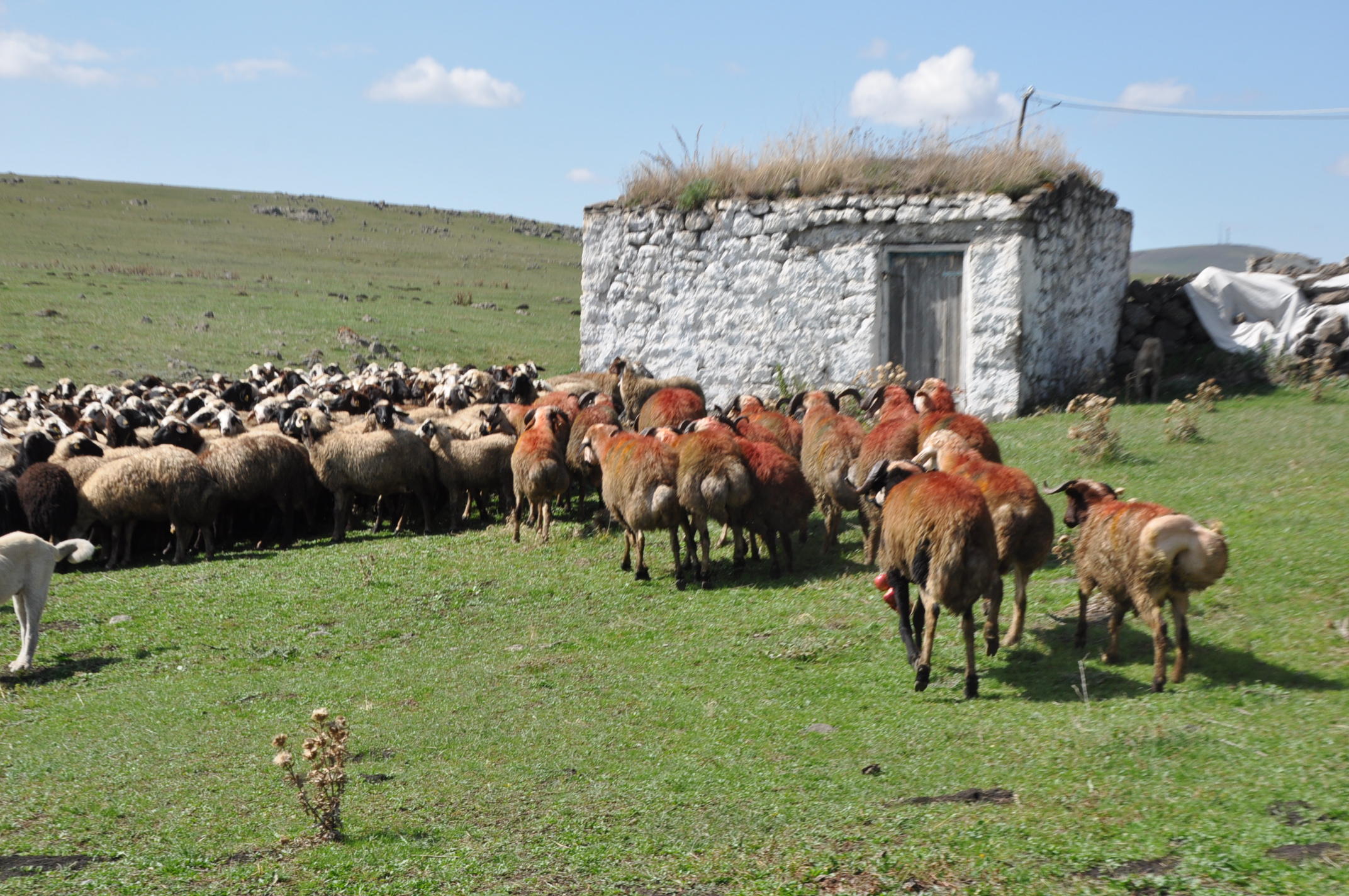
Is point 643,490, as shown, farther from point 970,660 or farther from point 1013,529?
point 970,660

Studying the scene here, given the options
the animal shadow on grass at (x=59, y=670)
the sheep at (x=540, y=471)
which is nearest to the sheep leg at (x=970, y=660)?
the sheep at (x=540, y=471)

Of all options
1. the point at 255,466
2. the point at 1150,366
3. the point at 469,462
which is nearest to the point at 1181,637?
the point at 469,462

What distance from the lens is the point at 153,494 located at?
12.5 metres

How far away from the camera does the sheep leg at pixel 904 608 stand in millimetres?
7609

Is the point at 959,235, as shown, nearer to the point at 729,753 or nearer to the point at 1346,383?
the point at 1346,383

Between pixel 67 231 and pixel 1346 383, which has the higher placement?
pixel 67 231

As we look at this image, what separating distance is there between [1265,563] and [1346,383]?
412 inches

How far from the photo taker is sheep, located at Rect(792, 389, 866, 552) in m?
10.7

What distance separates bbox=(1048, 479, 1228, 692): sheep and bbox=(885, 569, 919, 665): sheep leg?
1.23 metres

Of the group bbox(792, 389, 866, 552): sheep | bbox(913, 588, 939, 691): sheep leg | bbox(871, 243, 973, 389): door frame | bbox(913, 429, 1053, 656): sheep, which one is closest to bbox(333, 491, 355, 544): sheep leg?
bbox(792, 389, 866, 552): sheep

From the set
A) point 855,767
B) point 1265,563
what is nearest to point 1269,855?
point 855,767

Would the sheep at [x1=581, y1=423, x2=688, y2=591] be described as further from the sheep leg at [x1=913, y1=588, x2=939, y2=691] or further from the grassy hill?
the grassy hill

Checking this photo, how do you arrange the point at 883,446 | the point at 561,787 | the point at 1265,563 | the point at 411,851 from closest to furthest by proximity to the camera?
1. the point at 411,851
2. the point at 561,787
3. the point at 1265,563
4. the point at 883,446

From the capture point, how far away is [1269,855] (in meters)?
4.28
